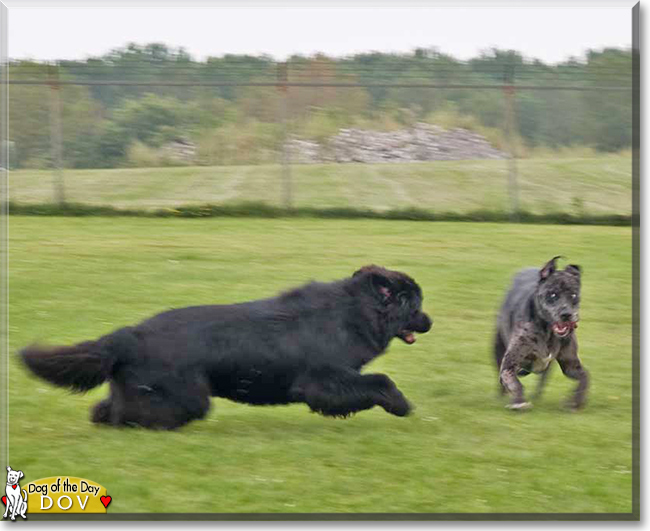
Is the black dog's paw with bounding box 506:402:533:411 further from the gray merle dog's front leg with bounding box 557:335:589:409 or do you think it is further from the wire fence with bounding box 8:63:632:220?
the wire fence with bounding box 8:63:632:220

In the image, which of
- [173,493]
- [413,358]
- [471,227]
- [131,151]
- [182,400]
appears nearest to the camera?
[173,493]

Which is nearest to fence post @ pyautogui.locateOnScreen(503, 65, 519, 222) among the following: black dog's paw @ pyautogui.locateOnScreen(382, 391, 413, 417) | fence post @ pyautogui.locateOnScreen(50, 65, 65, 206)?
fence post @ pyautogui.locateOnScreen(50, 65, 65, 206)

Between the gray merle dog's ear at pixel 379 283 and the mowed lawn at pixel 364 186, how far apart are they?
38.7ft

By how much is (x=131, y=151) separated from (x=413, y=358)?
1194cm

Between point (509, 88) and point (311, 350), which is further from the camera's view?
point (509, 88)

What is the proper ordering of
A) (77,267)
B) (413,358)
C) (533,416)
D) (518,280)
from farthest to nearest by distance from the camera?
1. (77,267)
2. (413,358)
3. (518,280)
4. (533,416)

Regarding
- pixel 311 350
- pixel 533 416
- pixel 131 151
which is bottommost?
pixel 533 416

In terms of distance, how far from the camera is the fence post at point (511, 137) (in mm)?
21375

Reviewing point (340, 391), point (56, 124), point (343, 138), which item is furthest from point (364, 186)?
point (340, 391)

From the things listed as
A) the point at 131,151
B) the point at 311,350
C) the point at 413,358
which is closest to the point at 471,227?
the point at 131,151

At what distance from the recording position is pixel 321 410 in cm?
834

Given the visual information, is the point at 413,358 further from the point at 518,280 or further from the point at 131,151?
the point at 131,151

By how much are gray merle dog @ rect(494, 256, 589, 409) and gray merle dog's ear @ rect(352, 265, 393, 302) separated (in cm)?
134

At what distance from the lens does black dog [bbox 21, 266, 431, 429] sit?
8.01 m
